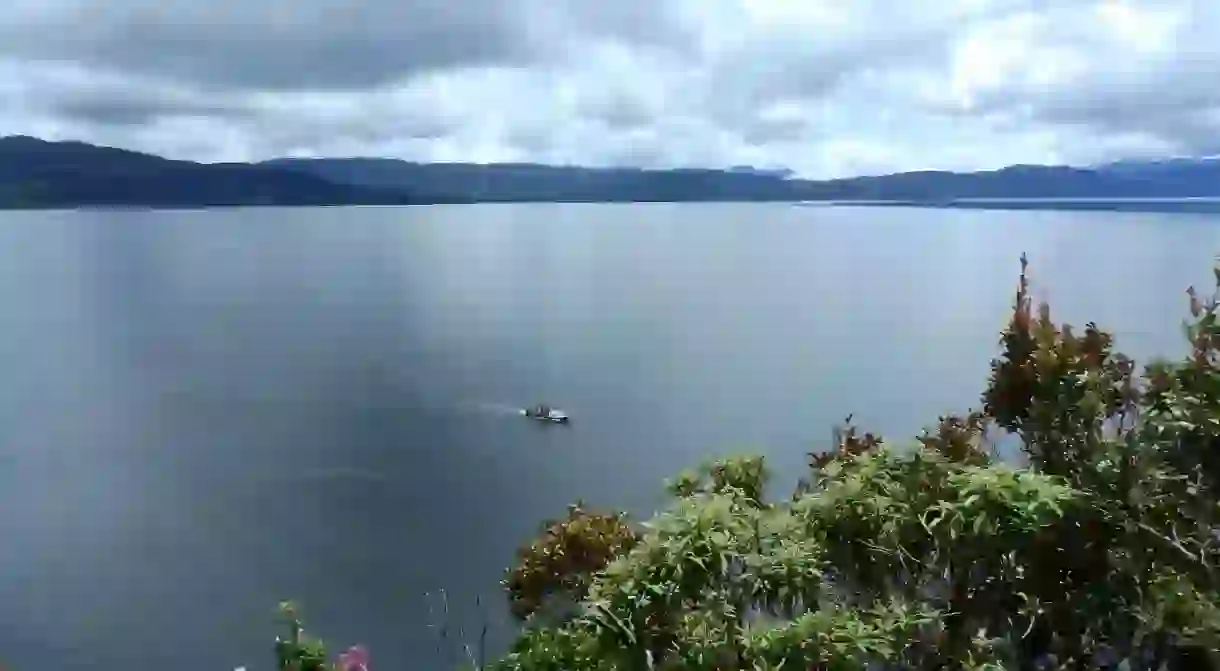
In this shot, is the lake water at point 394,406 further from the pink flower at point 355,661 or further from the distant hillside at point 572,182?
the distant hillside at point 572,182

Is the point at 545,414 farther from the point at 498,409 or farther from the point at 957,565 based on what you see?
the point at 957,565

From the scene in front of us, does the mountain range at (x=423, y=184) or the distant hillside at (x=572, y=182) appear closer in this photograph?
the mountain range at (x=423, y=184)

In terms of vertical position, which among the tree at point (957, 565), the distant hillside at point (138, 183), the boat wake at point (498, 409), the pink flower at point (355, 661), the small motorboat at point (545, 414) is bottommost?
the boat wake at point (498, 409)

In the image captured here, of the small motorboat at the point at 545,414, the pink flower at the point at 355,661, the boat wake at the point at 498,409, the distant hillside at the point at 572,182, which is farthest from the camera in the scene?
the distant hillside at the point at 572,182

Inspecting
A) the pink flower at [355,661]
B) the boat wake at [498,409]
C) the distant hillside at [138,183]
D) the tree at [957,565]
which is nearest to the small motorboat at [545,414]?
the boat wake at [498,409]

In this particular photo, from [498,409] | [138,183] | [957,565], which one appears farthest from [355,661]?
[138,183]

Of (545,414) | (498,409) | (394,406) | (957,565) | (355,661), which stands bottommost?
(394,406)

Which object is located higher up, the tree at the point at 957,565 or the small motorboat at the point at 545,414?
the tree at the point at 957,565
